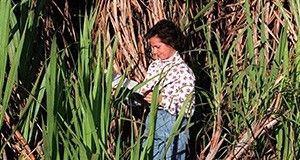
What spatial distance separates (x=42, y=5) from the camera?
346 cm

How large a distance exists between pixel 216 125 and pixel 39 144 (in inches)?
24.8

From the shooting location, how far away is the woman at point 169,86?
11.1 feet

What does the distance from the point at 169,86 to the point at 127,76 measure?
0.51m

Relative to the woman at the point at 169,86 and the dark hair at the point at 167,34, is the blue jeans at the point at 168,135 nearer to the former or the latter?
the woman at the point at 169,86

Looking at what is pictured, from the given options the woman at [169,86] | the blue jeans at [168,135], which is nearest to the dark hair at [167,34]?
the woman at [169,86]

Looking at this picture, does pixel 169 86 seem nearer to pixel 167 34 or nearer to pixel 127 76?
pixel 167 34

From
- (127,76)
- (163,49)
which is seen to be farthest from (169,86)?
(127,76)

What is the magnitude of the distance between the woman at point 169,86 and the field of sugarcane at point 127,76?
0.25 ft

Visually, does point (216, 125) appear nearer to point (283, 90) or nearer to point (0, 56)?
point (283, 90)

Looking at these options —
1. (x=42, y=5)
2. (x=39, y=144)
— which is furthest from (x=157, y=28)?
(x=39, y=144)

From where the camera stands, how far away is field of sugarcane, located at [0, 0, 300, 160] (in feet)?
9.48

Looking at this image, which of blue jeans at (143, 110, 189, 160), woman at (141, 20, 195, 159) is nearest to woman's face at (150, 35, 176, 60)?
woman at (141, 20, 195, 159)

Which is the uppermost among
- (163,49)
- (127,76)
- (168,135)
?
(163,49)

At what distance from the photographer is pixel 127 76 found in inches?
153
